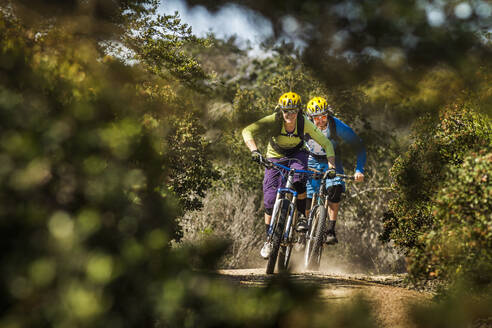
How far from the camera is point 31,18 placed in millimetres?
2670

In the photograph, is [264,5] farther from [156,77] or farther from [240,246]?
[240,246]

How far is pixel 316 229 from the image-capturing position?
6254 mm

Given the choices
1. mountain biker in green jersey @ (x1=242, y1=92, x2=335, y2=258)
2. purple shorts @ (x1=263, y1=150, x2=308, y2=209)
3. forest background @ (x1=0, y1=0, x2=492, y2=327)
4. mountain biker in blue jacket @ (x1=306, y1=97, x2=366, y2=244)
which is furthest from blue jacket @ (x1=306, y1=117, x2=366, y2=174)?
purple shorts @ (x1=263, y1=150, x2=308, y2=209)

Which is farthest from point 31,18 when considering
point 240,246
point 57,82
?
point 240,246

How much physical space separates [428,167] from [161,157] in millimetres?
3824

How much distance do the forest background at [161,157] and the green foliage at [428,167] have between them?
20mm

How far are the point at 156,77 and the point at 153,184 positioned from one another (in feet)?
8.34

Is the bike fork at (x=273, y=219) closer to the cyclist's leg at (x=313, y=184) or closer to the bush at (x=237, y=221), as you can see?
the cyclist's leg at (x=313, y=184)

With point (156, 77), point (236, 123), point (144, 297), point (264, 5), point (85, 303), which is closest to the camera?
point (85, 303)

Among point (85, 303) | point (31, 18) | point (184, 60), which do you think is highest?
point (184, 60)

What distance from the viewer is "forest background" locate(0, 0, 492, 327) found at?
1.80m

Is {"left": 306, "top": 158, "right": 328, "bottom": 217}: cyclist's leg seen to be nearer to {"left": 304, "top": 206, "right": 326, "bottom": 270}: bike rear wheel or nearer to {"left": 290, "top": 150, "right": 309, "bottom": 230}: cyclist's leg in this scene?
{"left": 304, "top": 206, "right": 326, "bottom": 270}: bike rear wheel

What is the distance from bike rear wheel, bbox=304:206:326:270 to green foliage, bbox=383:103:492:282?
2.83ft

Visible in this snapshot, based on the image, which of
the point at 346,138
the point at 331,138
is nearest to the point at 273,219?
the point at 331,138
